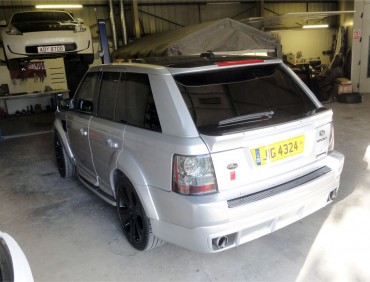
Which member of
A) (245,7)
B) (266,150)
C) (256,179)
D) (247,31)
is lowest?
(256,179)

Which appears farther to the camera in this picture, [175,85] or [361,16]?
[361,16]

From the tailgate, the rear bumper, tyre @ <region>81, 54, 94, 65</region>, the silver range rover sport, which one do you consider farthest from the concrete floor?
tyre @ <region>81, 54, 94, 65</region>

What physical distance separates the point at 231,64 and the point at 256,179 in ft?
2.68

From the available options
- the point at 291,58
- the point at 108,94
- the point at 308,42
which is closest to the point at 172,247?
the point at 108,94

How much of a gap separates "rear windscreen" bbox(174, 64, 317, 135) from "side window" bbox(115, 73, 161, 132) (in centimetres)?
26

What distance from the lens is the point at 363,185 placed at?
11.7ft

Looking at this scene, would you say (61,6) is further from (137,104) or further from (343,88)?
(137,104)

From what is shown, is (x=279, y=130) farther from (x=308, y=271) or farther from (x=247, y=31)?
(x=247, y=31)

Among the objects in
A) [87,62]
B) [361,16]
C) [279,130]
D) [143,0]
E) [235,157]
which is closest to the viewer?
[235,157]

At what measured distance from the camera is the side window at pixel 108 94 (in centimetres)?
280

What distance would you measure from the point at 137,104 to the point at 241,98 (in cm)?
75

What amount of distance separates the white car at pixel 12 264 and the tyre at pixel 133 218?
954 mm

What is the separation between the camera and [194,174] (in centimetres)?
197

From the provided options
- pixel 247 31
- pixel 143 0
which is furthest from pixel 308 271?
pixel 143 0
